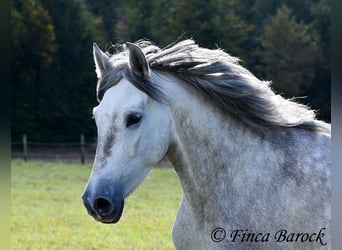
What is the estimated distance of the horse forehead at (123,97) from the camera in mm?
2463

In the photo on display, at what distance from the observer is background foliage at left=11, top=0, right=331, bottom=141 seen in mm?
28938

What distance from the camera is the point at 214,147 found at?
2.73 metres

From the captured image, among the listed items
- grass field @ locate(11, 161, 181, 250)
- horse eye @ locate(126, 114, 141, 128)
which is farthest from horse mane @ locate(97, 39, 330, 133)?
grass field @ locate(11, 161, 181, 250)

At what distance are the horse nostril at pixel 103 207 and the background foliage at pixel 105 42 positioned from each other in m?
25.7

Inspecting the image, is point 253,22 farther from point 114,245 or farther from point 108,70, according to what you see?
point 108,70

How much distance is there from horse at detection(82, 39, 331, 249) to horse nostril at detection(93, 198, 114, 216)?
0.05 meters

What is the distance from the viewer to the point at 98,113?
250 centimetres

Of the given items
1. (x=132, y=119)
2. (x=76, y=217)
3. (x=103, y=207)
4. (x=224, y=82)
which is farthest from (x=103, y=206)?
(x=76, y=217)

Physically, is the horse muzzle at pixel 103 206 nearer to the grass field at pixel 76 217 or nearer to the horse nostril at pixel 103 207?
the horse nostril at pixel 103 207

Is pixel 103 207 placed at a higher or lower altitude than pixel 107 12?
higher

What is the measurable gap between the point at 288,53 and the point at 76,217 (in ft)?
77.8

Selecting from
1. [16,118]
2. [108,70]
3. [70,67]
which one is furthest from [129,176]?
[70,67]

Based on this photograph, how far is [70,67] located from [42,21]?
3.22 meters

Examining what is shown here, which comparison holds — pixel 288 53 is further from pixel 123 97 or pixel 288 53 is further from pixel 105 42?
pixel 123 97
